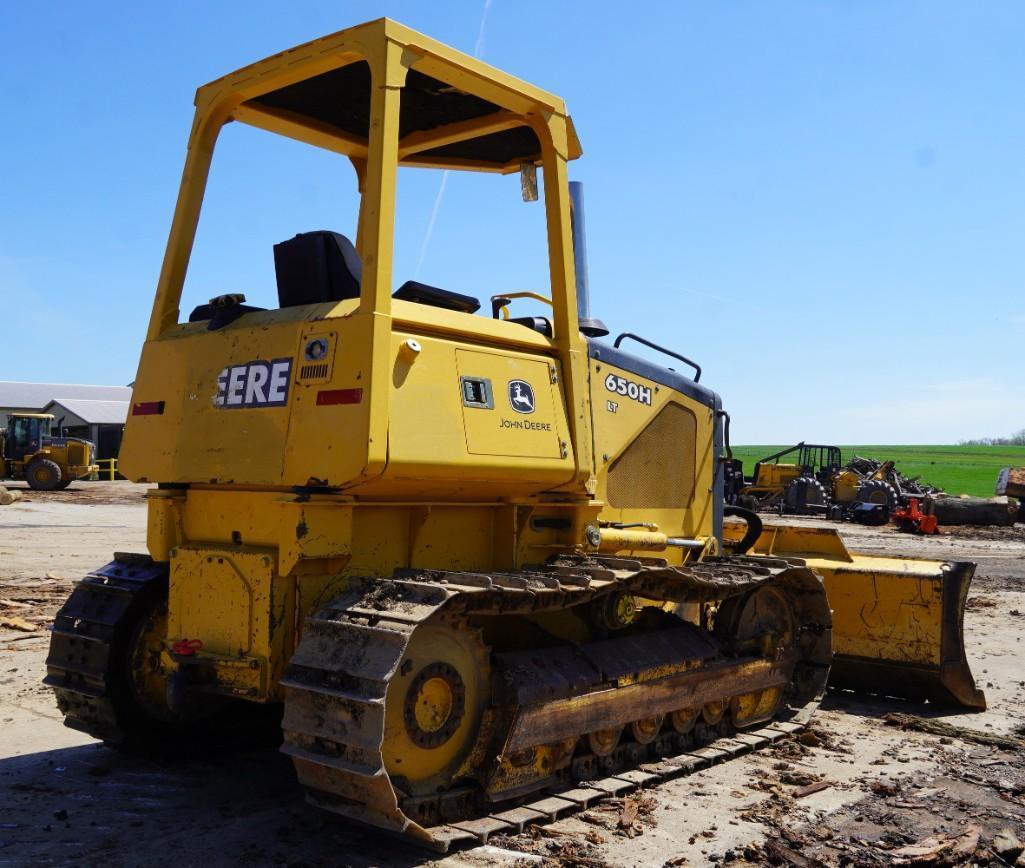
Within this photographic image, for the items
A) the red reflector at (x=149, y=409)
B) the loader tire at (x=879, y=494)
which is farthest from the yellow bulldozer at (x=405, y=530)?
the loader tire at (x=879, y=494)

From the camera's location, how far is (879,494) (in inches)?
1291

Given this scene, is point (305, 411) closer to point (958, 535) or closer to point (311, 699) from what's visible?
point (311, 699)

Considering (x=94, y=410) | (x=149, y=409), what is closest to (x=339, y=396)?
(x=149, y=409)

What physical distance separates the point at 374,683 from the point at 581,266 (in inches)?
123

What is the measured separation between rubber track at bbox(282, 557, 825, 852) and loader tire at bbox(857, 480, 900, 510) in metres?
29.2

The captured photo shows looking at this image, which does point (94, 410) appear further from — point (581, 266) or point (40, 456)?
point (581, 266)

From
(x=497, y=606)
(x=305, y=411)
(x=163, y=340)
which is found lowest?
(x=497, y=606)

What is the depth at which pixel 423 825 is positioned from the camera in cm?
473

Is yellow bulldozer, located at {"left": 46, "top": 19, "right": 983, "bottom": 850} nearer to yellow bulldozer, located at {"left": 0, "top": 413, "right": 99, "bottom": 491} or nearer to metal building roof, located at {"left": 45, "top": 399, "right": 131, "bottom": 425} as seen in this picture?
yellow bulldozer, located at {"left": 0, "top": 413, "right": 99, "bottom": 491}

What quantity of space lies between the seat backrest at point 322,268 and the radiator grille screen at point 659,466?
84.0 inches

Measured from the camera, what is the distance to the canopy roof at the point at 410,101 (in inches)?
208

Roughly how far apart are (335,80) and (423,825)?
3.93m

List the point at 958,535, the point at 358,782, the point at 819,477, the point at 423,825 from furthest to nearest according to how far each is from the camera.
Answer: the point at 819,477 → the point at 958,535 → the point at 423,825 → the point at 358,782

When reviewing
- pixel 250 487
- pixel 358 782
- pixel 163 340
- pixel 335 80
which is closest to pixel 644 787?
pixel 358 782
